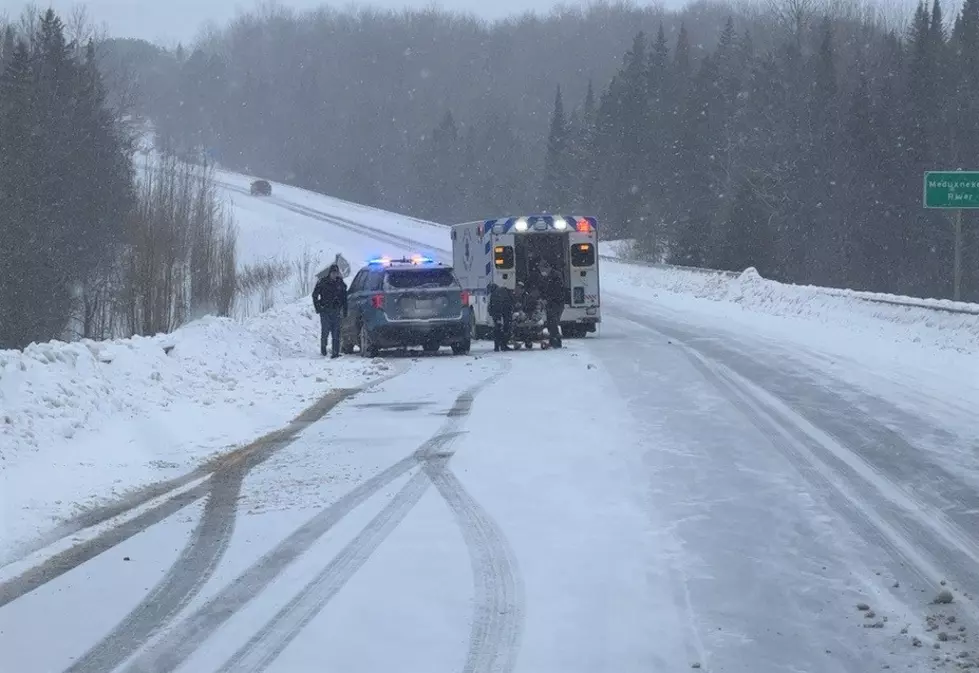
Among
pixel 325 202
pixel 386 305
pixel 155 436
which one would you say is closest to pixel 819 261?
pixel 325 202

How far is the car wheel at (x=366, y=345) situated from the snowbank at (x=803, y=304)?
10034 mm

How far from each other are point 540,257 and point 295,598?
20.5 meters

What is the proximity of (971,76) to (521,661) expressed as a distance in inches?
3036

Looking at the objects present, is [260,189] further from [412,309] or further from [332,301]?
[412,309]

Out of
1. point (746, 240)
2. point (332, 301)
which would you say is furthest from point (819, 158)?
point (332, 301)

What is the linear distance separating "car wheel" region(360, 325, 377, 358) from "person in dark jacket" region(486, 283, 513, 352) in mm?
2593

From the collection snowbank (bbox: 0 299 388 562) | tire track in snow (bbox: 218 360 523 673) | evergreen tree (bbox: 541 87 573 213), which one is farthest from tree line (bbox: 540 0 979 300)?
tire track in snow (bbox: 218 360 523 673)

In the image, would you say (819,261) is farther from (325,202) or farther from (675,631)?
(675,631)

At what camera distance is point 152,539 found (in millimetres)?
8914

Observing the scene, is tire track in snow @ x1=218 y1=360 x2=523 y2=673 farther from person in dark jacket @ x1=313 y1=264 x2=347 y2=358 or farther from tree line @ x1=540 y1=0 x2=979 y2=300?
tree line @ x1=540 y1=0 x2=979 y2=300

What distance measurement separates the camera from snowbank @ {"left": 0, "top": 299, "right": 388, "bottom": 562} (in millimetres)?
10625

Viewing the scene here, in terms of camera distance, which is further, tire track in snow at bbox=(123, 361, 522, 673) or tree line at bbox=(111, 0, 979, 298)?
tree line at bbox=(111, 0, 979, 298)

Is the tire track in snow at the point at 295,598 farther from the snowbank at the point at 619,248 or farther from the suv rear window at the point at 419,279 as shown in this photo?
the snowbank at the point at 619,248

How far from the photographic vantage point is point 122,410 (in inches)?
543
